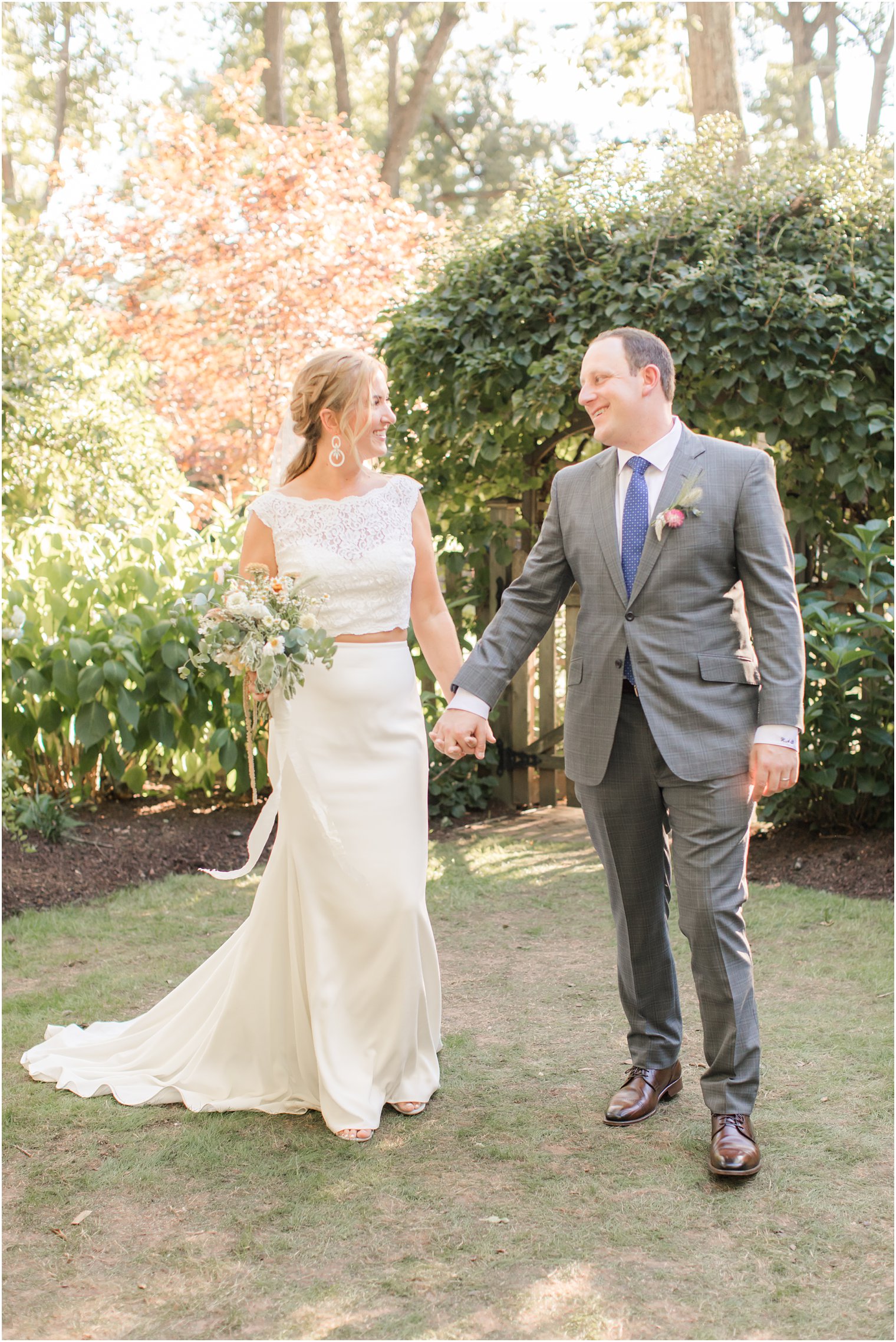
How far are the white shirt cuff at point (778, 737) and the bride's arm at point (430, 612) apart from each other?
1.08 metres

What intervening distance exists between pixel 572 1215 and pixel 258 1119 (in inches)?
39.1

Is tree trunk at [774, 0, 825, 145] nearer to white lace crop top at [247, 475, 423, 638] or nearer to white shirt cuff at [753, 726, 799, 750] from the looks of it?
white lace crop top at [247, 475, 423, 638]

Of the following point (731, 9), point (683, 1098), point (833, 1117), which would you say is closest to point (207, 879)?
point (683, 1098)

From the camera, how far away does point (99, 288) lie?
15625 mm

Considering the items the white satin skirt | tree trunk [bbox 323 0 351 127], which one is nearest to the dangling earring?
the white satin skirt

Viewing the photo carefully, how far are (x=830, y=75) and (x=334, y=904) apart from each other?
59.3ft

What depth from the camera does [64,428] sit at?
9156 mm

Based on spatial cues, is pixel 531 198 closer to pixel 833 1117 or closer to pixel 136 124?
pixel 833 1117

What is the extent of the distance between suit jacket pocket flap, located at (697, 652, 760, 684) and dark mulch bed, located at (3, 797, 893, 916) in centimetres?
264

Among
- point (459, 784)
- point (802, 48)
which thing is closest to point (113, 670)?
point (459, 784)

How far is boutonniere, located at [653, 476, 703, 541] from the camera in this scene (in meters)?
2.86

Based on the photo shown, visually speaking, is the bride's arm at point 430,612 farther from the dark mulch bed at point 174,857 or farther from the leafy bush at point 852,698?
the dark mulch bed at point 174,857

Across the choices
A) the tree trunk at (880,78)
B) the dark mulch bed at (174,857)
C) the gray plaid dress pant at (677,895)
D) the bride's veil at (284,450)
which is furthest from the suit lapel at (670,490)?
the tree trunk at (880,78)

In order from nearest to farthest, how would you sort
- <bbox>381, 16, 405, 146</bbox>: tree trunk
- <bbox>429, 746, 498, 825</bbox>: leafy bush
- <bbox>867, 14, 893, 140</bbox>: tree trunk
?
<bbox>429, 746, 498, 825</bbox>: leafy bush, <bbox>867, 14, 893, 140</bbox>: tree trunk, <bbox>381, 16, 405, 146</bbox>: tree trunk
